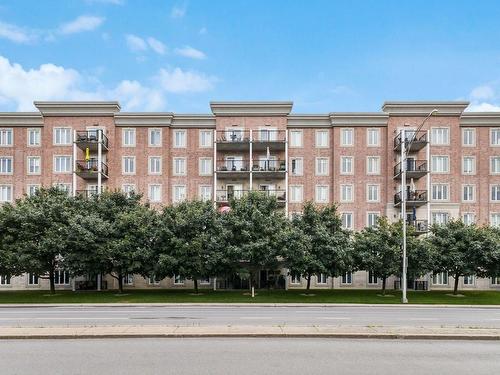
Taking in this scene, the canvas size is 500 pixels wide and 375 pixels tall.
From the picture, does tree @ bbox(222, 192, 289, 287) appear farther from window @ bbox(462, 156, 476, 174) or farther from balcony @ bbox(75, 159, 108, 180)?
window @ bbox(462, 156, 476, 174)

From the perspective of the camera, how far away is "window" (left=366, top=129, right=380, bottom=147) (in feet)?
146

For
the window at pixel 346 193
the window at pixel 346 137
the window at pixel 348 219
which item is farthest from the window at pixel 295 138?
the window at pixel 348 219

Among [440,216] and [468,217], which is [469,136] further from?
[440,216]

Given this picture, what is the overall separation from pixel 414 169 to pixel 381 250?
12.6m

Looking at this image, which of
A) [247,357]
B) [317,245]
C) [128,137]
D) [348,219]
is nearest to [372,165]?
[348,219]

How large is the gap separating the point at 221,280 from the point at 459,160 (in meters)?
25.3

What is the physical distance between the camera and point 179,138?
1788 inches

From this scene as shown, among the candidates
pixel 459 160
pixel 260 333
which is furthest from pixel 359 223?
pixel 260 333

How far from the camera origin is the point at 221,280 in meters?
42.4

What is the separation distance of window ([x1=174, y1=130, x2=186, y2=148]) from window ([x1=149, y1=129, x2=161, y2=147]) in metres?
1.62

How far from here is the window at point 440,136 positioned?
144 feet

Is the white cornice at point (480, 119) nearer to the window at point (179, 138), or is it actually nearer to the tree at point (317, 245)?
the tree at point (317, 245)

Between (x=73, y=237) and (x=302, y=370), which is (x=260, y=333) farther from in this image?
(x=73, y=237)

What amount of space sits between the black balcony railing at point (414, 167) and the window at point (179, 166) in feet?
66.6
